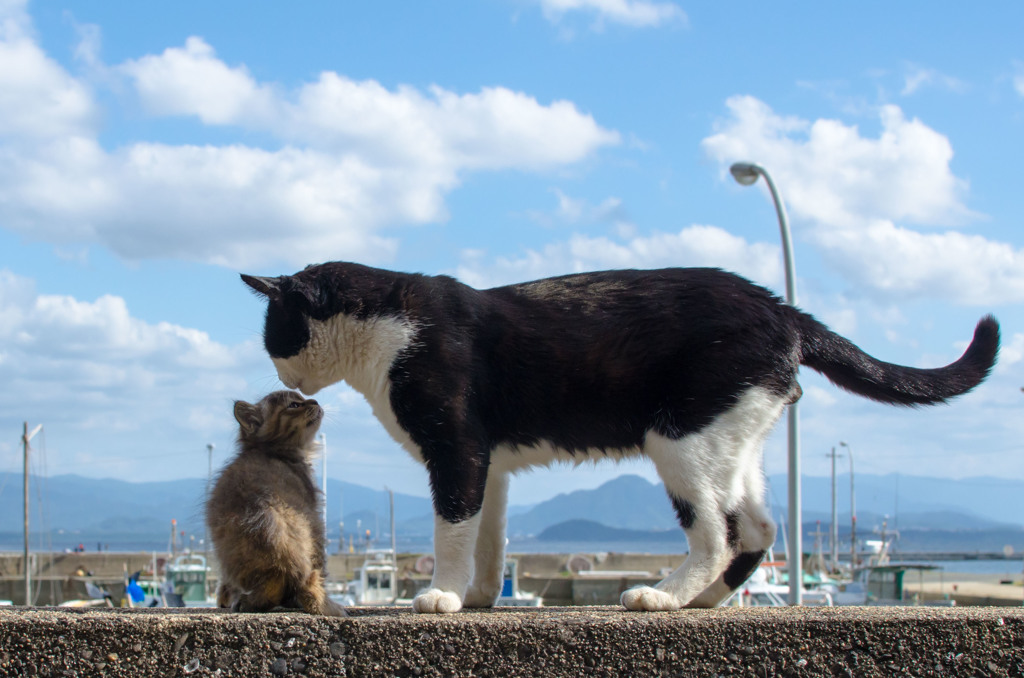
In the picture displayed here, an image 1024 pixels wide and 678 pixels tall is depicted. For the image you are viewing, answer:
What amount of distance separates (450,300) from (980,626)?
2.55m

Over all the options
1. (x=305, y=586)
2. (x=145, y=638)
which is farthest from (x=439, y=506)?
(x=145, y=638)

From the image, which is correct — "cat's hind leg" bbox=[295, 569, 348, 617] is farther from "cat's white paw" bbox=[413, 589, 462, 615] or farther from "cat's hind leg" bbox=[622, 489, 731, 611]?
"cat's hind leg" bbox=[622, 489, 731, 611]

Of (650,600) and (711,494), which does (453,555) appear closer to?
(650,600)

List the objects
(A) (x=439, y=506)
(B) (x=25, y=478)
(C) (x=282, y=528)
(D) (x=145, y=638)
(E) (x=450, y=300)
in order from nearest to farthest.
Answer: (D) (x=145, y=638) < (C) (x=282, y=528) < (A) (x=439, y=506) < (E) (x=450, y=300) < (B) (x=25, y=478)

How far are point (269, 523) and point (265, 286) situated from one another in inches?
43.0

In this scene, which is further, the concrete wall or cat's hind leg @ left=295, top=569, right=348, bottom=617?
cat's hind leg @ left=295, top=569, right=348, bottom=617

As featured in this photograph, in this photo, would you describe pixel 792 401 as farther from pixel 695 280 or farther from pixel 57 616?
pixel 57 616

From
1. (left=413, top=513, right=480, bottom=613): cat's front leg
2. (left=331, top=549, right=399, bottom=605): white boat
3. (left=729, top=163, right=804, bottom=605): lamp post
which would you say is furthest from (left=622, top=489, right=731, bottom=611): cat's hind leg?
A: (left=331, top=549, right=399, bottom=605): white boat

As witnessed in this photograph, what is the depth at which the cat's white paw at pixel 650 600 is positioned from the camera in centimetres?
415

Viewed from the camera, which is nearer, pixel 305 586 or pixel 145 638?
pixel 145 638

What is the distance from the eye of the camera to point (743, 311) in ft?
14.4

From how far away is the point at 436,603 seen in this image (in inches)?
160

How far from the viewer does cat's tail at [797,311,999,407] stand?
450 centimetres

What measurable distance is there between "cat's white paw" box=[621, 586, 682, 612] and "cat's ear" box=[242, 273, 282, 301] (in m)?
2.04
